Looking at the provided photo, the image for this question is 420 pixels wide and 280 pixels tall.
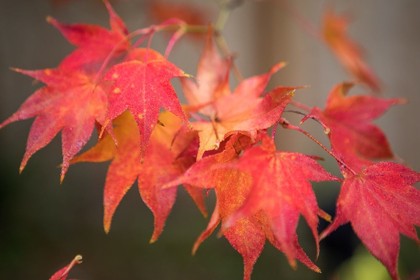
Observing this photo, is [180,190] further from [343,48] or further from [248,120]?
[248,120]

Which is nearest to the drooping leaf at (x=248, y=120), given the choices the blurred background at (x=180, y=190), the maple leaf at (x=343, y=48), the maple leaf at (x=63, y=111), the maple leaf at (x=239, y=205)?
the maple leaf at (x=239, y=205)

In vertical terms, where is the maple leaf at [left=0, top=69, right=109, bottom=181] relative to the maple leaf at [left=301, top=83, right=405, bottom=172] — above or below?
above

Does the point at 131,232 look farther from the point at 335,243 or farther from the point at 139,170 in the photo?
the point at 139,170

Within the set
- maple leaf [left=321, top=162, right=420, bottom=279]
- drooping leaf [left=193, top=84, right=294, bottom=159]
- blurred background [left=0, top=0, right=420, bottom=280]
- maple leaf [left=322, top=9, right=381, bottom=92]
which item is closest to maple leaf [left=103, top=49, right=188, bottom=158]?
drooping leaf [left=193, top=84, right=294, bottom=159]

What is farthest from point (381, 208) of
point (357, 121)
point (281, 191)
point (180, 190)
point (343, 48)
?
point (180, 190)

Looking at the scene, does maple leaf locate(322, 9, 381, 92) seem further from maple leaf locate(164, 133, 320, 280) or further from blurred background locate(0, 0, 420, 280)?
blurred background locate(0, 0, 420, 280)

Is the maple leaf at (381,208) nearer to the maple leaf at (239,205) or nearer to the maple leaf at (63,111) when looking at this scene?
the maple leaf at (239,205)
